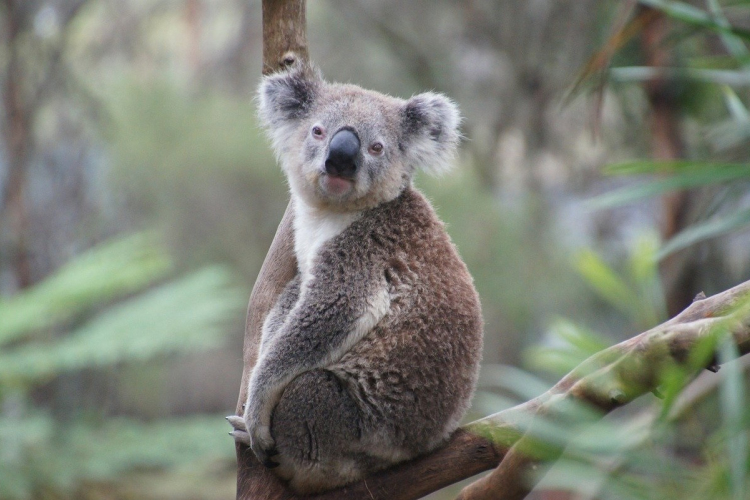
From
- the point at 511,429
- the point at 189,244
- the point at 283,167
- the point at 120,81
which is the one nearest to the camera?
the point at 511,429

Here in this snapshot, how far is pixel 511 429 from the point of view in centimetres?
251

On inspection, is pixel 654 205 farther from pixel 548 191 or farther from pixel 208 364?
pixel 208 364

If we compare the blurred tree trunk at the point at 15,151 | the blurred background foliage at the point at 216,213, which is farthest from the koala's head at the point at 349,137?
the blurred tree trunk at the point at 15,151

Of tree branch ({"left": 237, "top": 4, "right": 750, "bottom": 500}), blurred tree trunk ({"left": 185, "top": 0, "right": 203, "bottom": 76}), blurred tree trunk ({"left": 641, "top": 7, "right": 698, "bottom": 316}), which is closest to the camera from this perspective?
tree branch ({"left": 237, "top": 4, "right": 750, "bottom": 500})

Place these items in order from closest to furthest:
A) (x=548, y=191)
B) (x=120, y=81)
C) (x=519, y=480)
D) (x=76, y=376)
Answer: (x=519, y=480)
(x=76, y=376)
(x=120, y=81)
(x=548, y=191)

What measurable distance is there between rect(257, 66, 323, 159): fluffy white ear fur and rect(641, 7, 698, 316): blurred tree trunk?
3.34m

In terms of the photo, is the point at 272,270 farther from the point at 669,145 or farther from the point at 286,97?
the point at 669,145

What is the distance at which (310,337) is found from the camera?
2768 mm

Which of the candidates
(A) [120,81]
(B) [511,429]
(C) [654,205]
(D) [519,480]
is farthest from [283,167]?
(A) [120,81]

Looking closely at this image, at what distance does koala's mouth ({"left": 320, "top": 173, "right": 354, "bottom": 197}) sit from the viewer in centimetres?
301

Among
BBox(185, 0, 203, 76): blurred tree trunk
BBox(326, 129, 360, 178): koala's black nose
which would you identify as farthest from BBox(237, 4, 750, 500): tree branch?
BBox(185, 0, 203, 76): blurred tree trunk

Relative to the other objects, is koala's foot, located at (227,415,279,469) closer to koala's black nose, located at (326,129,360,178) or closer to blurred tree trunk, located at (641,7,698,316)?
koala's black nose, located at (326,129,360,178)

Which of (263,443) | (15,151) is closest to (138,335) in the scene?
(15,151)

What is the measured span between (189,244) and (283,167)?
686 cm
